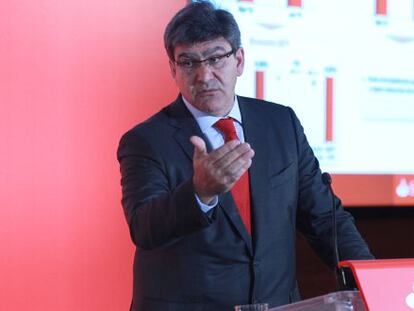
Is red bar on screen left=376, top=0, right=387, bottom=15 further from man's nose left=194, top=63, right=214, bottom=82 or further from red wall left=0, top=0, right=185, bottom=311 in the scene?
man's nose left=194, top=63, right=214, bottom=82

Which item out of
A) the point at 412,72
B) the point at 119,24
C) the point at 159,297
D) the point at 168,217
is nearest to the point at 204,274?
the point at 159,297

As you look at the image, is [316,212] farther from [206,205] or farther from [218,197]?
A: [206,205]

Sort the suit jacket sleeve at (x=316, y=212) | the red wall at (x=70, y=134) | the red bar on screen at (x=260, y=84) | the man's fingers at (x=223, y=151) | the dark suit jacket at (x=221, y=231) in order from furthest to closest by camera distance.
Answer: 1. the red bar on screen at (x=260, y=84)
2. the red wall at (x=70, y=134)
3. the suit jacket sleeve at (x=316, y=212)
4. the dark suit jacket at (x=221, y=231)
5. the man's fingers at (x=223, y=151)

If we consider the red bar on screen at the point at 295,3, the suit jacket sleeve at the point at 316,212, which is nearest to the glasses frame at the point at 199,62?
the suit jacket sleeve at the point at 316,212

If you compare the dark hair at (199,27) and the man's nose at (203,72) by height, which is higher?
the dark hair at (199,27)

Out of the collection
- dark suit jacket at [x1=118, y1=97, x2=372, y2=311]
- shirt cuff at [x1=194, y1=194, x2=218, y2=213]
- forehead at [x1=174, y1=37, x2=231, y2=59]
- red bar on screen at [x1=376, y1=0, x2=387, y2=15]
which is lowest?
dark suit jacket at [x1=118, y1=97, x2=372, y2=311]

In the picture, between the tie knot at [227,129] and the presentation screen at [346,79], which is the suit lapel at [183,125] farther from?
the presentation screen at [346,79]

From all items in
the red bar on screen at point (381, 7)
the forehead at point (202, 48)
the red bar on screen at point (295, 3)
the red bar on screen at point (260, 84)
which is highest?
the red bar on screen at point (295, 3)

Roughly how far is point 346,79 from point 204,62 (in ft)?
3.32

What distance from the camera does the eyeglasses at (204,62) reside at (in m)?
1.55

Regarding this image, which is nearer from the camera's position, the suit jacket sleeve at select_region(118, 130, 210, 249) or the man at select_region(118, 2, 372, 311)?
the suit jacket sleeve at select_region(118, 130, 210, 249)

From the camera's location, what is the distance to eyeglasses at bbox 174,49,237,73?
1.55 metres

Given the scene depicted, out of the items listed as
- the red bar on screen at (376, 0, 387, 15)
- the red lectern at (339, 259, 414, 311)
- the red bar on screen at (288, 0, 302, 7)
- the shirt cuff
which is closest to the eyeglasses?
the shirt cuff

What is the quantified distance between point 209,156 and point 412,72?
1594 mm
